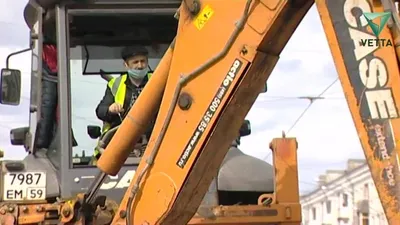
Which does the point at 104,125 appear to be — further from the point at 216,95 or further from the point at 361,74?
the point at 361,74

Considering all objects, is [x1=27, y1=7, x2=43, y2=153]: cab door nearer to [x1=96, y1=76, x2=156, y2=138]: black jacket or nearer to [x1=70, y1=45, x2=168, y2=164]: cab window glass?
[x1=70, y1=45, x2=168, y2=164]: cab window glass

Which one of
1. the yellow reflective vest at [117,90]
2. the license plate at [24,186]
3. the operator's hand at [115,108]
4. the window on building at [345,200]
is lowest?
the window on building at [345,200]

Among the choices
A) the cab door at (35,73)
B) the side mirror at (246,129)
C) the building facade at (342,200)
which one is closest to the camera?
the cab door at (35,73)

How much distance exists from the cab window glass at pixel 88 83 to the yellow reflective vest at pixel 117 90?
0.04 metres

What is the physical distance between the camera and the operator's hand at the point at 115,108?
207 inches

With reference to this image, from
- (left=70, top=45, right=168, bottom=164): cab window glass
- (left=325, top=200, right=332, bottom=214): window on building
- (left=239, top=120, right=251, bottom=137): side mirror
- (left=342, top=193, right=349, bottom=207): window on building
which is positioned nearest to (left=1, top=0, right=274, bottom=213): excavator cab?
(left=70, top=45, right=168, bottom=164): cab window glass

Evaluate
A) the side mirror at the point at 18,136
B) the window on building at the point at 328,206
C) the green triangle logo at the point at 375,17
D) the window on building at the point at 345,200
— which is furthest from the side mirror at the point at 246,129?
the window on building at the point at 328,206

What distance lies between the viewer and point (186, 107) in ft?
13.5

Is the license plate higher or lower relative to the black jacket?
lower

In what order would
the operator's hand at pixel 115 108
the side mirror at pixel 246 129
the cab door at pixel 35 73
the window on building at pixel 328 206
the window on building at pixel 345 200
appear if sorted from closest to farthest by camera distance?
1. the operator's hand at pixel 115 108
2. the cab door at pixel 35 73
3. the side mirror at pixel 246 129
4. the window on building at pixel 345 200
5. the window on building at pixel 328 206

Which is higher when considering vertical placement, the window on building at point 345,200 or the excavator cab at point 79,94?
the excavator cab at point 79,94

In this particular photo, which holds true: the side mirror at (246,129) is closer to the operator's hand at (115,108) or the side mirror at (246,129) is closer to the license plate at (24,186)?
the operator's hand at (115,108)

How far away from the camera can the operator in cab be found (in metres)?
5.30

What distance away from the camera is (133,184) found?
14.2 feet
